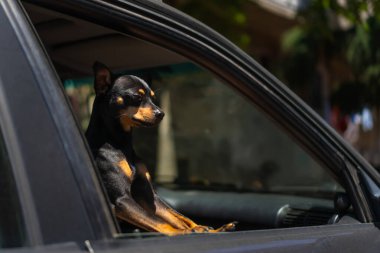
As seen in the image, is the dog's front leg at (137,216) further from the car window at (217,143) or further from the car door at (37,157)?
the car window at (217,143)

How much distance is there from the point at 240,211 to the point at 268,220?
223 mm

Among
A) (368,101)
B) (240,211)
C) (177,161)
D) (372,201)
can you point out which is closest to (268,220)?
(240,211)

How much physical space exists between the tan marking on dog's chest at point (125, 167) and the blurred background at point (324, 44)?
13.2 feet

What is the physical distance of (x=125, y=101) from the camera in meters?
2.04

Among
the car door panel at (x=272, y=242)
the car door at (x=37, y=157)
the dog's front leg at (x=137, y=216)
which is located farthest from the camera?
the dog's front leg at (x=137, y=216)

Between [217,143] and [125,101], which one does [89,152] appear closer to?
[125,101]

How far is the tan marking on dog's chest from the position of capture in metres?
2.00

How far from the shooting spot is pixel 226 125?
8.95m

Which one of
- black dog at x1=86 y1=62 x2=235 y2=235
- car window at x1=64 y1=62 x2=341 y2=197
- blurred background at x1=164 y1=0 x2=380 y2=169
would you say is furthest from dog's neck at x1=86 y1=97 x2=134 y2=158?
blurred background at x1=164 y1=0 x2=380 y2=169

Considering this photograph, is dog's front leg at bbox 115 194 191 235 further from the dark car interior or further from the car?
the dark car interior

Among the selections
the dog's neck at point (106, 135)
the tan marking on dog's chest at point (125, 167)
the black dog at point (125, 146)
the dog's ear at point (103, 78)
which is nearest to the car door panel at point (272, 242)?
the black dog at point (125, 146)

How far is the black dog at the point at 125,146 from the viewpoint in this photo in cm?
195

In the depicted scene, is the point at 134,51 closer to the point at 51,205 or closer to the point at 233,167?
the point at 51,205

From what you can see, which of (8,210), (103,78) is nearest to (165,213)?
(103,78)
